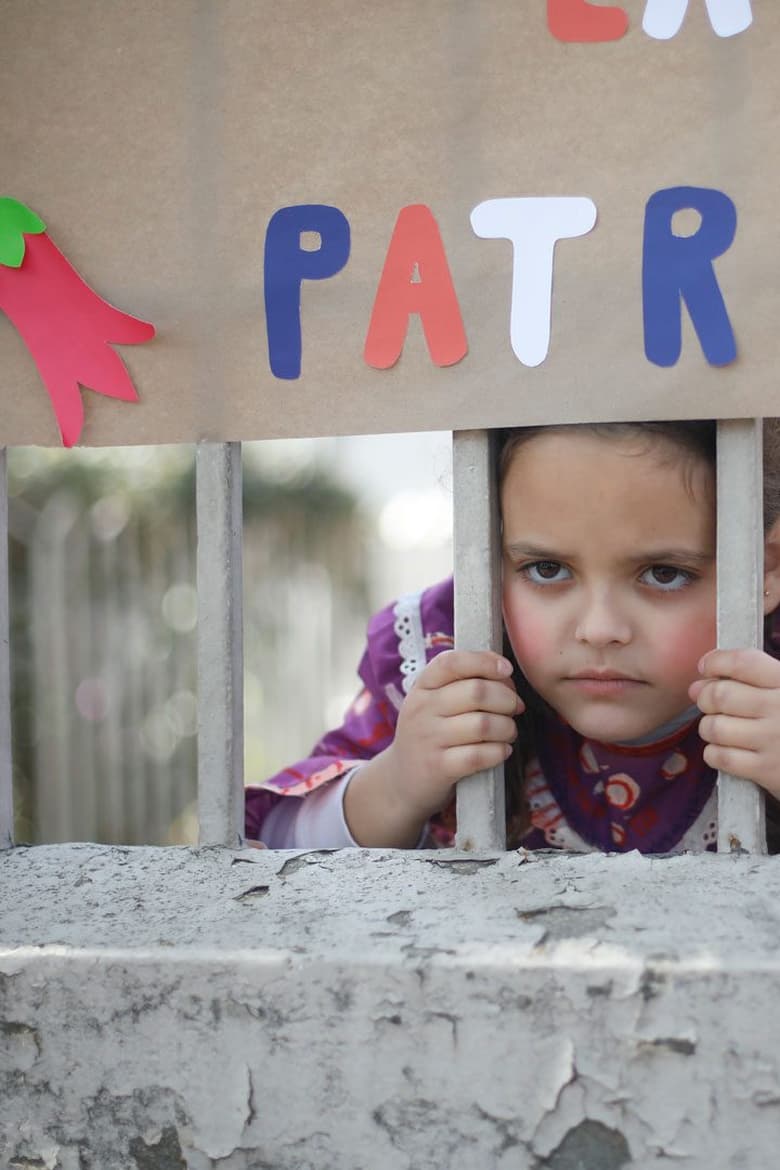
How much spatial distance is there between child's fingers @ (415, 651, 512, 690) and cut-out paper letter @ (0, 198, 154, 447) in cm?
44

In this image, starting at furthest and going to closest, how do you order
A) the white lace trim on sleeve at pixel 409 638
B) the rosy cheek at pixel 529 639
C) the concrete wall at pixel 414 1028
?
the white lace trim on sleeve at pixel 409 638
the rosy cheek at pixel 529 639
the concrete wall at pixel 414 1028

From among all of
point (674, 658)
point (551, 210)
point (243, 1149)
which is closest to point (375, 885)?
point (243, 1149)

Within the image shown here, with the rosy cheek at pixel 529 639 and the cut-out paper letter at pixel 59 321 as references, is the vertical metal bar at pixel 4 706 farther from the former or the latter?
the rosy cheek at pixel 529 639

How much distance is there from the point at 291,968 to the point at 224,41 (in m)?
0.90

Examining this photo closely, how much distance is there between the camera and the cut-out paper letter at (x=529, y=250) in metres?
1.12

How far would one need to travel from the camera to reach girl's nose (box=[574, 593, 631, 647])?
1375mm

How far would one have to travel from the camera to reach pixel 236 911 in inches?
42.7

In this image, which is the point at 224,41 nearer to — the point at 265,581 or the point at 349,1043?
the point at 349,1043

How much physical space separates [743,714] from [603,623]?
25cm

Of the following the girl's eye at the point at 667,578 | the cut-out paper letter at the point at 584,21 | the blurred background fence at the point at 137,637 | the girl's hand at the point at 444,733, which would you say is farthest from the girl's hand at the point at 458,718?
the blurred background fence at the point at 137,637

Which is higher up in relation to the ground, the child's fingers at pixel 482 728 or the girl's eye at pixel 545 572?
the girl's eye at pixel 545 572

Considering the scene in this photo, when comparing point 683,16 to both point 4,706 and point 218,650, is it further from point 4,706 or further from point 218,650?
point 4,706

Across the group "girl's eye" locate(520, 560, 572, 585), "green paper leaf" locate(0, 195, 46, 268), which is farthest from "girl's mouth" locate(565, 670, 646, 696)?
"green paper leaf" locate(0, 195, 46, 268)

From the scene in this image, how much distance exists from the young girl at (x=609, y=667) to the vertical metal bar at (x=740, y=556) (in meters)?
0.04
